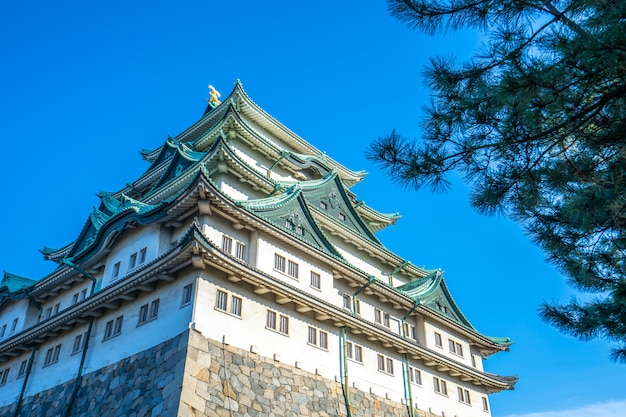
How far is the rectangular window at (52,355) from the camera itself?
23.3 m

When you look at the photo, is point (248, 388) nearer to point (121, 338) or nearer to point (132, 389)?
point (132, 389)

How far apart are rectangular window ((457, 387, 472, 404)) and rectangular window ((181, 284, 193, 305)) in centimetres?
1675

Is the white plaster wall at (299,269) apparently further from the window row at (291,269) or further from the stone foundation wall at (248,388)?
the stone foundation wall at (248,388)

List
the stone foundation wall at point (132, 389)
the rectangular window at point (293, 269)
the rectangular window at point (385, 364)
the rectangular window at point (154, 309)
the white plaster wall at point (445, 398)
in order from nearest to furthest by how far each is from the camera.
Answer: the stone foundation wall at point (132, 389) < the rectangular window at point (154, 309) < the rectangular window at point (293, 269) < the rectangular window at point (385, 364) < the white plaster wall at point (445, 398)

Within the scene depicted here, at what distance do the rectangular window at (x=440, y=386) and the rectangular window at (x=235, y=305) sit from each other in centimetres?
1264

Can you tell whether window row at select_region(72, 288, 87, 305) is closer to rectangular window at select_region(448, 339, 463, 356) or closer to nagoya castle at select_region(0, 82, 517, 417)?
nagoya castle at select_region(0, 82, 517, 417)

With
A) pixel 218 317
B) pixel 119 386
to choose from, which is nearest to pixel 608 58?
pixel 218 317

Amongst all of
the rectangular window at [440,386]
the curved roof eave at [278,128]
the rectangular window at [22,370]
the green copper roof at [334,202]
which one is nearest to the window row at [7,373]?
the rectangular window at [22,370]

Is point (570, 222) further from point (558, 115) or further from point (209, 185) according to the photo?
point (209, 185)

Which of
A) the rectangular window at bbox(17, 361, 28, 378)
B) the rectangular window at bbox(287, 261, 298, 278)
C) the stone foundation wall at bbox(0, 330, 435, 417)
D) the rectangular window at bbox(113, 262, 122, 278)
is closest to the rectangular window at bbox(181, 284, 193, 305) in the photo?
the stone foundation wall at bbox(0, 330, 435, 417)

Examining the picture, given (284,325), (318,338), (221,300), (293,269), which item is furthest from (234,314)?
(293,269)

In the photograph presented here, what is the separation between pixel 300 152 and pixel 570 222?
26632mm

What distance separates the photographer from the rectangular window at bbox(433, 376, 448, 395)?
89.2ft

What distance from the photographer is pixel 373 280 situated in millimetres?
26109
